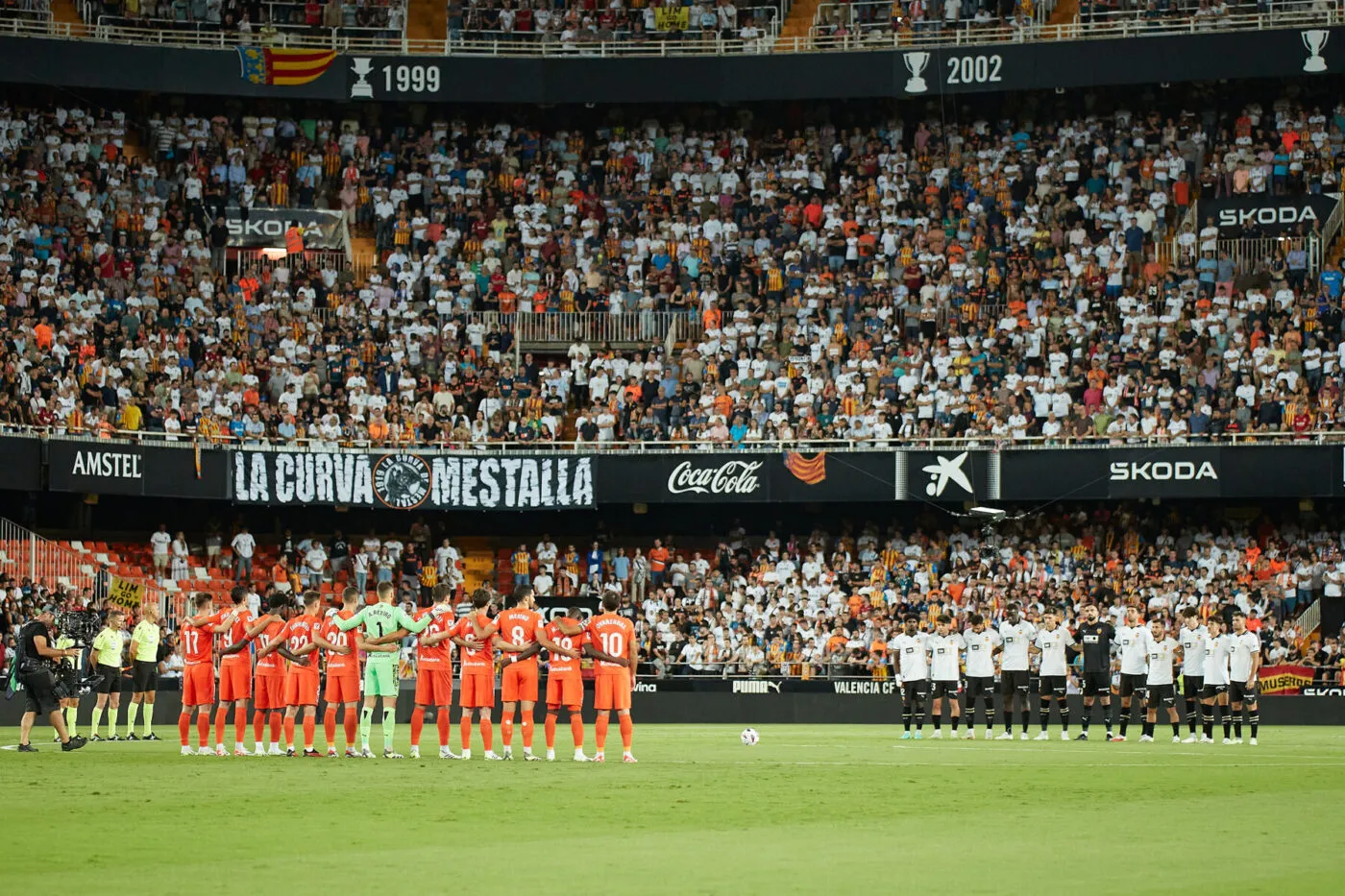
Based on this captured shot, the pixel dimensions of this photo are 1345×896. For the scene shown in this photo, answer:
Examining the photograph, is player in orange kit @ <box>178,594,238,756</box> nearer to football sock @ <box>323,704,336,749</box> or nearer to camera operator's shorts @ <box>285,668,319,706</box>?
camera operator's shorts @ <box>285,668,319,706</box>

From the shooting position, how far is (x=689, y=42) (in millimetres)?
50625

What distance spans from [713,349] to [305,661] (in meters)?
23.6

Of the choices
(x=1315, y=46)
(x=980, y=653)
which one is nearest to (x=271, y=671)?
(x=980, y=653)

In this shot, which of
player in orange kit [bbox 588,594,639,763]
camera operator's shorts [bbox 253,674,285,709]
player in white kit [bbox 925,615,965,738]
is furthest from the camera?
player in white kit [bbox 925,615,965,738]

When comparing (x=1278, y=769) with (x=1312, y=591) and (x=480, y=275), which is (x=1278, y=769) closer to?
(x=1312, y=591)

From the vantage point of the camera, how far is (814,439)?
43469 millimetres

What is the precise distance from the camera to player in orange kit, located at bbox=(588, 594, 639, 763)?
73.9ft

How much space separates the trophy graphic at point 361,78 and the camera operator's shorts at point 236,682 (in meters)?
27.0

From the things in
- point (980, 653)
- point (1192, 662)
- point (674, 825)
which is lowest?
point (674, 825)

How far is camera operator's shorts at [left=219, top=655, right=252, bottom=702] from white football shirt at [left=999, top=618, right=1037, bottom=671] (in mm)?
11810

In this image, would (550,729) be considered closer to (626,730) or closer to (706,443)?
(626,730)

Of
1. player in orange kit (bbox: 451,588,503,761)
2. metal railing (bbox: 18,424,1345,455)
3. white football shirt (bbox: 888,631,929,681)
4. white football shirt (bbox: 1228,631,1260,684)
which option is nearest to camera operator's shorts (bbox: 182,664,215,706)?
player in orange kit (bbox: 451,588,503,761)

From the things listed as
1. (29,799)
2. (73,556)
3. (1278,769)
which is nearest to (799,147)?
(73,556)

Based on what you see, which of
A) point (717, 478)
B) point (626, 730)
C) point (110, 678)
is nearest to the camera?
point (626, 730)
